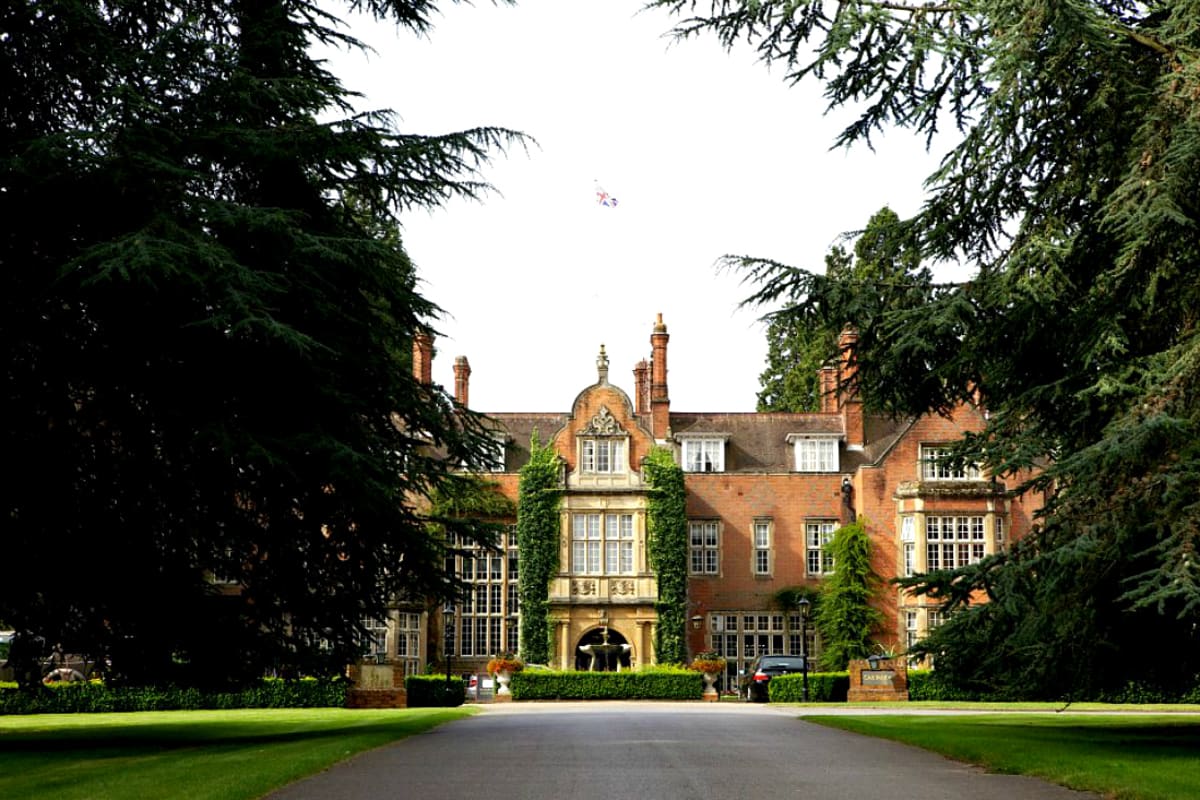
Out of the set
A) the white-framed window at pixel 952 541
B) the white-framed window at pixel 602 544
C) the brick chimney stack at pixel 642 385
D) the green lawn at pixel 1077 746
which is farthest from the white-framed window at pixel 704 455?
the green lawn at pixel 1077 746

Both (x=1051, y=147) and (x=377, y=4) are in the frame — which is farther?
(x=377, y=4)

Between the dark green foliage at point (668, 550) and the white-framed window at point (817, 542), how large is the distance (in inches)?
167

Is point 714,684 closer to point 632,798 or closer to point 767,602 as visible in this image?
point 767,602

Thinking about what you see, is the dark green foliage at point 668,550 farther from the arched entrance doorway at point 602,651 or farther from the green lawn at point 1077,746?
the green lawn at point 1077,746

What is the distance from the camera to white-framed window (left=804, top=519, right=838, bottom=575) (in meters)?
43.9

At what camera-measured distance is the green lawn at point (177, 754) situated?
34.7 feet

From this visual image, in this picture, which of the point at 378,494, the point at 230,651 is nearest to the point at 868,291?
the point at 378,494

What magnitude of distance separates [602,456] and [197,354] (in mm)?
27164

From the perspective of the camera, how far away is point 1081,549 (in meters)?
12.9

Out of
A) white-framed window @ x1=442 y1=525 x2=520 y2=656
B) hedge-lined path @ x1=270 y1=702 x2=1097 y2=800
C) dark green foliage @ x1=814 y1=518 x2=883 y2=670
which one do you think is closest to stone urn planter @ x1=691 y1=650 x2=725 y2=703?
dark green foliage @ x1=814 y1=518 x2=883 y2=670

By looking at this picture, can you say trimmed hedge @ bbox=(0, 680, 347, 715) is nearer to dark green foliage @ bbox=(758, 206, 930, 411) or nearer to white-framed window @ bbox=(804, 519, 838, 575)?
dark green foliage @ bbox=(758, 206, 930, 411)

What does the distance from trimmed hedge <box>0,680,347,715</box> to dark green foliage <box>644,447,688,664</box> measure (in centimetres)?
1228

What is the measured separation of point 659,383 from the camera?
4450 centimetres

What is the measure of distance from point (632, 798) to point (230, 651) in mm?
8590
